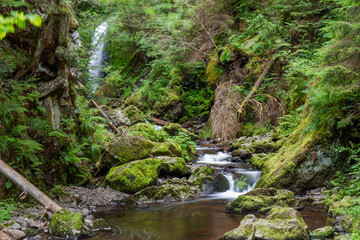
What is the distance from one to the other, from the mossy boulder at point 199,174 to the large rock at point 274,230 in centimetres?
386

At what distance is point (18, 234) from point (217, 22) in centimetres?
1533

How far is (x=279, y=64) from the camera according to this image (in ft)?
46.4

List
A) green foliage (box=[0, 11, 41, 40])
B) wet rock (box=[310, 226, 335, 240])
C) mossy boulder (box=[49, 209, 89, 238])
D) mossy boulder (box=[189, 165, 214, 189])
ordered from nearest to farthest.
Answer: green foliage (box=[0, 11, 41, 40]), wet rock (box=[310, 226, 335, 240]), mossy boulder (box=[49, 209, 89, 238]), mossy boulder (box=[189, 165, 214, 189])

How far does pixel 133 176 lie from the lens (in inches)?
338

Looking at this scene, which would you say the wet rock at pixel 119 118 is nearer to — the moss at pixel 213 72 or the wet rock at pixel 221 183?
the moss at pixel 213 72

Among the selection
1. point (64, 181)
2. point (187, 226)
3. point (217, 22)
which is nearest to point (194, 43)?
point (217, 22)

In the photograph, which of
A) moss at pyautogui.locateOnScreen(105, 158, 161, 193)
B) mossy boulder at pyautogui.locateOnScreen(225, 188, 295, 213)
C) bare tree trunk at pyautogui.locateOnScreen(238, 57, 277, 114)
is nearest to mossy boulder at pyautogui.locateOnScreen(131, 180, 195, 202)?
moss at pyautogui.locateOnScreen(105, 158, 161, 193)

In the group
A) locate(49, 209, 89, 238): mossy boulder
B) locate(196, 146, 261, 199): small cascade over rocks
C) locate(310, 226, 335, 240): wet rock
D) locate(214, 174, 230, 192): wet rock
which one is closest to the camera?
locate(310, 226, 335, 240): wet rock

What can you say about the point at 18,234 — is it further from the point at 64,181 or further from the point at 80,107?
the point at 80,107

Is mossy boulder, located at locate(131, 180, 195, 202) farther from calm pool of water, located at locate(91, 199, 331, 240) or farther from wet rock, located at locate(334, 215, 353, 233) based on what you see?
wet rock, located at locate(334, 215, 353, 233)

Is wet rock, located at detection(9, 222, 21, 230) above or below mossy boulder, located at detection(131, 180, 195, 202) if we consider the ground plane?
above

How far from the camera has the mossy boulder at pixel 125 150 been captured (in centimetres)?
953

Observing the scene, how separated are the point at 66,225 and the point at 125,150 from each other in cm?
471

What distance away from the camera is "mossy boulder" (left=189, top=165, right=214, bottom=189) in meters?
9.09
